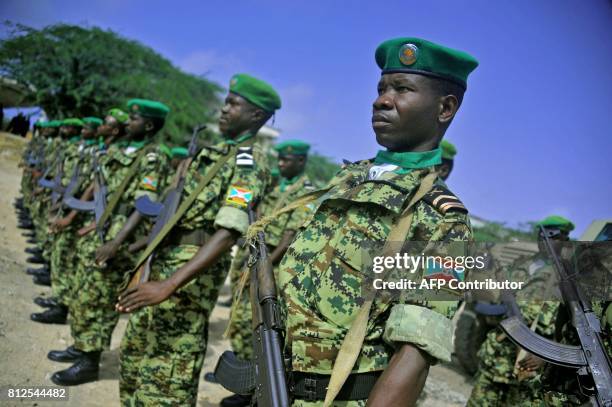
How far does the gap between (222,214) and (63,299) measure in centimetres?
420

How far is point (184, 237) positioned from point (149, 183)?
4.57 feet

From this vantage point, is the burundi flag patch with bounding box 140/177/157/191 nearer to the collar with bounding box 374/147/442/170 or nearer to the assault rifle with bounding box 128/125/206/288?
the assault rifle with bounding box 128/125/206/288

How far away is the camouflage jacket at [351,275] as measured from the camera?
1.49 metres

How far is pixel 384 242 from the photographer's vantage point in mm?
1617

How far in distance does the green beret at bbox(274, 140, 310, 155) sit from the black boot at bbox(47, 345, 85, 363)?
13.1 feet

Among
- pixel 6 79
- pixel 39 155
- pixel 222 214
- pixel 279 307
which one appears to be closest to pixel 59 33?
pixel 39 155

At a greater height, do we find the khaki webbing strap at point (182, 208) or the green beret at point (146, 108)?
the green beret at point (146, 108)

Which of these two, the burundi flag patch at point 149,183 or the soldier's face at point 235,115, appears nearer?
the soldier's face at point 235,115

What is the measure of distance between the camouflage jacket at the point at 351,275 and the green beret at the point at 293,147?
5.49 m

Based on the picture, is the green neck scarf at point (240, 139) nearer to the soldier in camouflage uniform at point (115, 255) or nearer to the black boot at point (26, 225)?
the soldier in camouflage uniform at point (115, 255)

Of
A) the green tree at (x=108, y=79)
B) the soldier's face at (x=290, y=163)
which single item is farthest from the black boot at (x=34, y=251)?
the soldier's face at (x=290, y=163)

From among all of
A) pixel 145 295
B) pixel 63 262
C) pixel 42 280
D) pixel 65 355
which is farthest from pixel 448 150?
pixel 42 280

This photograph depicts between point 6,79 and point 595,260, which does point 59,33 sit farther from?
point 595,260

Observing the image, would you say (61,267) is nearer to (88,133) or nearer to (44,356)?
(44,356)
